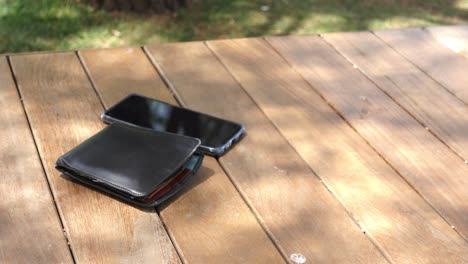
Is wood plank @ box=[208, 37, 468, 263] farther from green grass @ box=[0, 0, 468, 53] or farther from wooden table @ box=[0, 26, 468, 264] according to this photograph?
green grass @ box=[0, 0, 468, 53]

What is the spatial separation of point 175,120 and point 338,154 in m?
0.41

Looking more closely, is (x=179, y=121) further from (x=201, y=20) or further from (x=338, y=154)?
(x=201, y=20)

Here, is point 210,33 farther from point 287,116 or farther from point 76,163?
point 76,163

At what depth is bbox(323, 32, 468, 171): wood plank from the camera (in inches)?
76.4

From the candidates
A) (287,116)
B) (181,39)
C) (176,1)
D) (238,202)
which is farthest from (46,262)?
(176,1)

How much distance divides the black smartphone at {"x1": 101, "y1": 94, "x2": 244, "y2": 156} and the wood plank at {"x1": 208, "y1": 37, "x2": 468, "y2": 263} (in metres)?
0.16

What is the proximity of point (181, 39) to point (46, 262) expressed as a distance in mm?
2204

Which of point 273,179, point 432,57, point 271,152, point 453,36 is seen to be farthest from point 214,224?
point 453,36

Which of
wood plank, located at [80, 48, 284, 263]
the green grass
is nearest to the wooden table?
wood plank, located at [80, 48, 284, 263]

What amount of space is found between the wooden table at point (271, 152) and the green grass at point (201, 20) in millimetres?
1230

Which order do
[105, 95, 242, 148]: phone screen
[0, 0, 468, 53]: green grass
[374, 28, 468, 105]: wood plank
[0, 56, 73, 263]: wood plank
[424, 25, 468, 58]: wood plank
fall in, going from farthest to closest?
[0, 0, 468, 53]: green grass, [424, 25, 468, 58]: wood plank, [374, 28, 468, 105]: wood plank, [105, 95, 242, 148]: phone screen, [0, 56, 73, 263]: wood plank

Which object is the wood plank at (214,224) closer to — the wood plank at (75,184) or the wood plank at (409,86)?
the wood plank at (75,184)

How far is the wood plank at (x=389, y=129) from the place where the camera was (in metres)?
1.68

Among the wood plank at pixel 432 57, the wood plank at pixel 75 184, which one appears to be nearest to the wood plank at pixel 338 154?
the wood plank at pixel 432 57
